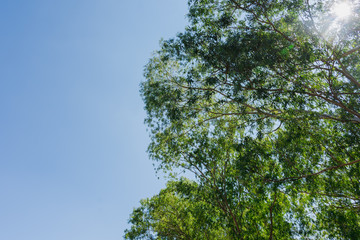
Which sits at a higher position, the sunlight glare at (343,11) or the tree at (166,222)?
the sunlight glare at (343,11)

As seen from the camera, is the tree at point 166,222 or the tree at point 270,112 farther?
the tree at point 166,222

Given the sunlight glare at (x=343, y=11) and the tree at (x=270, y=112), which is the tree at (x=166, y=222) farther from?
the sunlight glare at (x=343, y=11)

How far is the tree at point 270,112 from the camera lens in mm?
9055

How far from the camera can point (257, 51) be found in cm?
915

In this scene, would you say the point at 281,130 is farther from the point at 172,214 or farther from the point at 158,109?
the point at 172,214

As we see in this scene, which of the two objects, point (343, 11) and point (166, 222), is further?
point (166, 222)

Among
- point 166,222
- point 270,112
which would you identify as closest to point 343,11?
point 270,112

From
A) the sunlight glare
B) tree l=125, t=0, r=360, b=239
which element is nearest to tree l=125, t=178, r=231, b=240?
tree l=125, t=0, r=360, b=239

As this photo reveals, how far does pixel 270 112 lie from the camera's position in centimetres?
1080

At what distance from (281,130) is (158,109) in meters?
5.65

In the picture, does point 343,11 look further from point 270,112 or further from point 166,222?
point 166,222

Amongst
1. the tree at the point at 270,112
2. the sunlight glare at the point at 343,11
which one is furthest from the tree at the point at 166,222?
the sunlight glare at the point at 343,11

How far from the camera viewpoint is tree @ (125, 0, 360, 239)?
905cm

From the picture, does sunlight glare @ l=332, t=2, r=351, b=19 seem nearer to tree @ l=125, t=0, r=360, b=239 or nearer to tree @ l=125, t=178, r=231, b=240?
tree @ l=125, t=0, r=360, b=239
